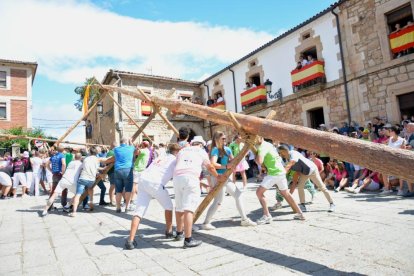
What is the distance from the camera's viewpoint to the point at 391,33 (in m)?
10.5

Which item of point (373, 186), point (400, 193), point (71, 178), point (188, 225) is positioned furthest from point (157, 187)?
point (373, 186)

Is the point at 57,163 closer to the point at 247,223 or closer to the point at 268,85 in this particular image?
the point at 247,223

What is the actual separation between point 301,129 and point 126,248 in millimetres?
2632

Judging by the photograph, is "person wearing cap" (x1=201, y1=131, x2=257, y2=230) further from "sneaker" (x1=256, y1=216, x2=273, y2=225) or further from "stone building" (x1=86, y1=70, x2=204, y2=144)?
"stone building" (x1=86, y1=70, x2=204, y2=144)

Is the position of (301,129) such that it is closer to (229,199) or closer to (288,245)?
(288,245)

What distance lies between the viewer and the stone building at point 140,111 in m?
18.5

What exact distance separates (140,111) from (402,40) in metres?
14.7

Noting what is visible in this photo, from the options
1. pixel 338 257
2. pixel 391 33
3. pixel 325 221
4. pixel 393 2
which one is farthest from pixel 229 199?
pixel 393 2

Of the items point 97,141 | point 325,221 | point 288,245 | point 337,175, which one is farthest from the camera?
point 97,141

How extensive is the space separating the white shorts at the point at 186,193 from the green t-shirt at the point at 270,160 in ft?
4.50

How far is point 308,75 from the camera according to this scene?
43.2 feet

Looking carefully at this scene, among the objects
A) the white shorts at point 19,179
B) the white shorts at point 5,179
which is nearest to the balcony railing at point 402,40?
the white shorts at point 19,179

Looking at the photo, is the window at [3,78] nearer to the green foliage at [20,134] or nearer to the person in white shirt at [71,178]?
the green foliage at [20,134]

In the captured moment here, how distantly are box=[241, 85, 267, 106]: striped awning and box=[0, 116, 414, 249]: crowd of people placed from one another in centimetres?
568
